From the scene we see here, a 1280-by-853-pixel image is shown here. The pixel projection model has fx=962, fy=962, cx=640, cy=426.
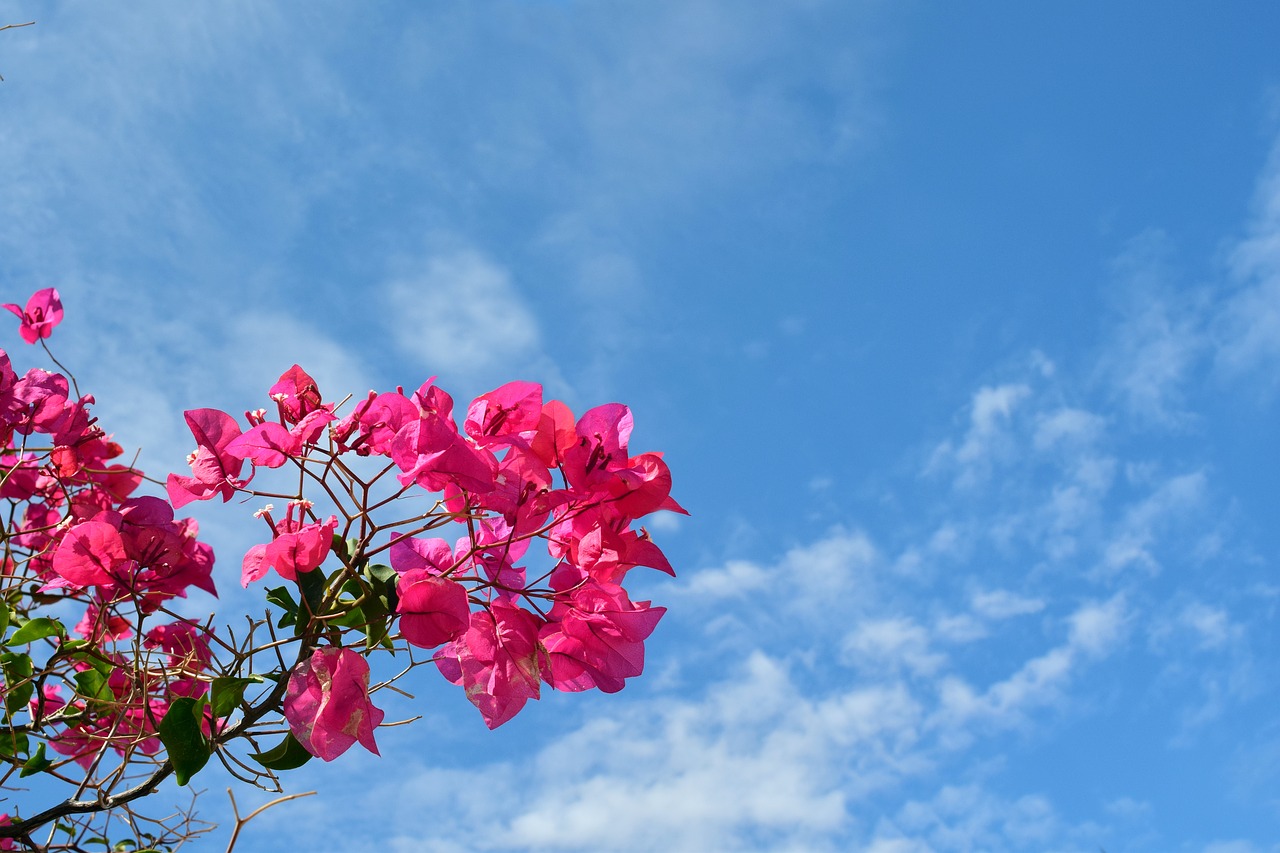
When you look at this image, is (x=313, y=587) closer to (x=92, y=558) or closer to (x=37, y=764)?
(x=92, y=558)

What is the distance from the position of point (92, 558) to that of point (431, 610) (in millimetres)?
519

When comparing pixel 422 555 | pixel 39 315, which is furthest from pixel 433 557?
pixel 39 315

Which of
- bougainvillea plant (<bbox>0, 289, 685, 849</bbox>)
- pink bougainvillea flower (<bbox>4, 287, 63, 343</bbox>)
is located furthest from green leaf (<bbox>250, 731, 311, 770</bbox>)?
pink bougainvillea flower (<bbox>4, 287, 63, 343</bbox>)

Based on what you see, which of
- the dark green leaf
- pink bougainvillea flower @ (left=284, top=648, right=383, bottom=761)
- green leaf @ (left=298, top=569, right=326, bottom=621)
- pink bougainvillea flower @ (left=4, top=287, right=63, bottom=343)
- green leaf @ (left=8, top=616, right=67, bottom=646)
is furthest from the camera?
pink bougainvillea flower @ (left=4, top=287, right=63, bottom=343)

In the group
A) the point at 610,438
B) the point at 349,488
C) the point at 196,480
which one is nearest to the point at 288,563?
the point at 349,488

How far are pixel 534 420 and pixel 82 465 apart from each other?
4.31 feet

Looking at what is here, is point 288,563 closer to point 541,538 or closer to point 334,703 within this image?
point 334,703

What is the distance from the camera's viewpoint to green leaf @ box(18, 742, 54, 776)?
1.53 m

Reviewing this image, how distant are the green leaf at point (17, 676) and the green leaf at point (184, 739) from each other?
61 centimetres

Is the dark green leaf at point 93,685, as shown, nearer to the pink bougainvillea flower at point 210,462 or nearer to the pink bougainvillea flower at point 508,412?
the pink bougainvillea flower at point 210,462

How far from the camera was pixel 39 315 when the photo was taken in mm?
2250

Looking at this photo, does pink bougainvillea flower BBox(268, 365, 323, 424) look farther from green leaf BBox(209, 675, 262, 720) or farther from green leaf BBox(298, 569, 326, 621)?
green leaf BBox(209, 675, 262, 720)

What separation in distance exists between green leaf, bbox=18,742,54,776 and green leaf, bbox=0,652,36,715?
0.10 m

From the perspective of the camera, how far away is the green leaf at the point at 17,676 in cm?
159
